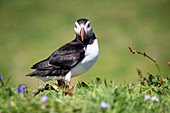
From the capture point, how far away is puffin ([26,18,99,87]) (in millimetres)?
4582

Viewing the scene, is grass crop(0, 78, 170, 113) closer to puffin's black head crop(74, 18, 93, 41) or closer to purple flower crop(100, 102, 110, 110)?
purple flower crop(100, 102, 110, 110)

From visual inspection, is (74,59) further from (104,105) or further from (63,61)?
(104,105)

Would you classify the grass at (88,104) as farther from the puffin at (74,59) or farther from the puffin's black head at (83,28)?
the puffin's black head at (83,28)

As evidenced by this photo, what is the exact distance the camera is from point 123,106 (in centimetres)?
274

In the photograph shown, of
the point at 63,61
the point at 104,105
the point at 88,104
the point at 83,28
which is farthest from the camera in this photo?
the point at 63,61

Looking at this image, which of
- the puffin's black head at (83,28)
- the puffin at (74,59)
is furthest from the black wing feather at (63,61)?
the puffin's black head at (83,28)

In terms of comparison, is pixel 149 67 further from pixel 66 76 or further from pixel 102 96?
pixel 102 96

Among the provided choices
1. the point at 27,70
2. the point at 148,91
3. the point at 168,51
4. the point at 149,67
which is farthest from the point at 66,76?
the point at 168,51

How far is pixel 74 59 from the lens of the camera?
4586mm

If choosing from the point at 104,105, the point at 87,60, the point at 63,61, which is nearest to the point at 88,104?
the point at 104,105

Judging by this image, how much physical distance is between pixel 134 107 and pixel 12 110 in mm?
1446

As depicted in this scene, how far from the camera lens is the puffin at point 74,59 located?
4.58 m

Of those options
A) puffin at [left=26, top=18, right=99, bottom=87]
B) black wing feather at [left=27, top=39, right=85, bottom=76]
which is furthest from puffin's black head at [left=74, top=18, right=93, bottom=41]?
black wing feather at [left=27, top=39, right=85, bottom=76]

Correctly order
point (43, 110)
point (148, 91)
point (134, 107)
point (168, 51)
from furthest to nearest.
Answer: point (168, 51)
point (148, 91)
point (134, 107)
point (43, 110)
